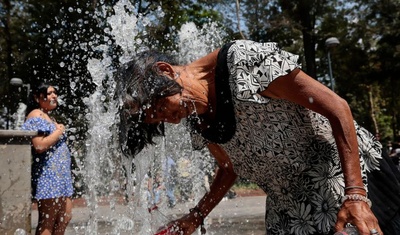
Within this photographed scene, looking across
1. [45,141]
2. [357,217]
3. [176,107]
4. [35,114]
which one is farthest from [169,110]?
[35,114]

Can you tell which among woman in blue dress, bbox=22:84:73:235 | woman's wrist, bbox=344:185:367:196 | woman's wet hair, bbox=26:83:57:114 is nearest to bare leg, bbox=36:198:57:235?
woman in blue dress, bbox=22:84:73:235

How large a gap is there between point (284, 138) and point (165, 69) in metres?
0.47

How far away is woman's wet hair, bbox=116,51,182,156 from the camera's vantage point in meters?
1.85

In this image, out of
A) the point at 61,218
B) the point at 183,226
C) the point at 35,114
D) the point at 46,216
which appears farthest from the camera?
the point at 35,114

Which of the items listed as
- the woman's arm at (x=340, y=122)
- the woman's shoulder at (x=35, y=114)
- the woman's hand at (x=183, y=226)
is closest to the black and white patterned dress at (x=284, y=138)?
the woman's arm at (x=340, y=122)

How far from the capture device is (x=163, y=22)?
17188 mm

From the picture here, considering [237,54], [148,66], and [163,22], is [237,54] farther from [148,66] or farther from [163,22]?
[163,22]

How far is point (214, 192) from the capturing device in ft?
7.92

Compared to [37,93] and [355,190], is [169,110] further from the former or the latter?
[37,93]

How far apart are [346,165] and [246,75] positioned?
427mm

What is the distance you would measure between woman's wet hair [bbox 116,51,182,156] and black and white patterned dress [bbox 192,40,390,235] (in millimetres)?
199

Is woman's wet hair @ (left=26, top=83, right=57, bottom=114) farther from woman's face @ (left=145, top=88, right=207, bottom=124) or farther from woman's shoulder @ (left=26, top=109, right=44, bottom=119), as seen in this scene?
woman's face @ (left=145, top=88, right=207, bottom=124)

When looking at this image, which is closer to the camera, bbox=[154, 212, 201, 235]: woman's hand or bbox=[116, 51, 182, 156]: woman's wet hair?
bbox=[116, 51, 182, 156]: woman's wet hair

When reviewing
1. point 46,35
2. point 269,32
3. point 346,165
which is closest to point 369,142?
point 346,165
